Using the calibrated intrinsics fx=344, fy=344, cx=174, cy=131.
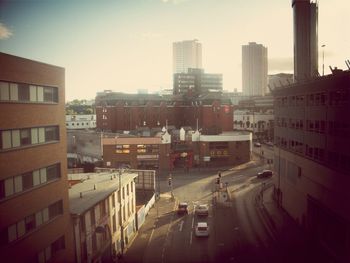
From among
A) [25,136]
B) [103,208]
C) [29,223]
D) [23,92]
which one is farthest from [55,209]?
[23,92]

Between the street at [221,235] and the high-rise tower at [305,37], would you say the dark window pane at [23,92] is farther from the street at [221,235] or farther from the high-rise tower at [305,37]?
the high-rise tower at [305,37]

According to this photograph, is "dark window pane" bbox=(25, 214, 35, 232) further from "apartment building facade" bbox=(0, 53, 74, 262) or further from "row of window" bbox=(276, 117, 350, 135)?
"row of window" bbox=(276, 117, 350, 135)

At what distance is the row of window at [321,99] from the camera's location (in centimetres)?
2764

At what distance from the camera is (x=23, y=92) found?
20.5 m

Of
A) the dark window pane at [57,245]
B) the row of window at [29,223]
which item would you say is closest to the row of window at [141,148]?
the row of window at [29,223]

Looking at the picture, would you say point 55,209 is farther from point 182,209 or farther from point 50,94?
point 182,209

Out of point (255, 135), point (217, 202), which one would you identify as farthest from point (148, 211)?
point (255, 135)

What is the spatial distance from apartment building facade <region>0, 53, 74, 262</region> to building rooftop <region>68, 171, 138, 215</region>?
7.10ft

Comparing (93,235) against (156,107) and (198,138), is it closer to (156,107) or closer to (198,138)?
(198,138)

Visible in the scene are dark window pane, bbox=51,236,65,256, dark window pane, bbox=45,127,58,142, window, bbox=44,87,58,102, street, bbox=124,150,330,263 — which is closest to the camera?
dark window pane, bbox=51,236,65,256

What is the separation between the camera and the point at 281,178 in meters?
44.6

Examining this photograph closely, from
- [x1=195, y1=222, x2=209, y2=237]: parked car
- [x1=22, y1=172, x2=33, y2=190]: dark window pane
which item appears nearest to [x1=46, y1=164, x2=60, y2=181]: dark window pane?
[x1=22, y1=172, x2=33, y2=190]: dark window pane

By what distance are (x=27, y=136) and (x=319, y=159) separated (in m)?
25.1

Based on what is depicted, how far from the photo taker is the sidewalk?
1213 inches
